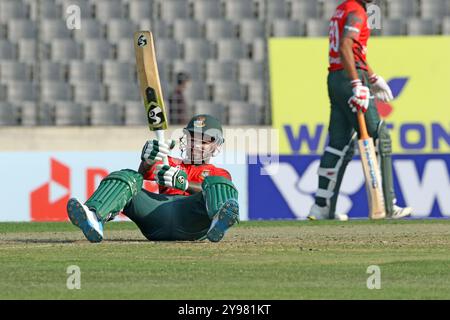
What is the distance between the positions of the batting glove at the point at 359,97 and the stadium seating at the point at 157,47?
4.18m

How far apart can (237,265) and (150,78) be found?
7.13ft

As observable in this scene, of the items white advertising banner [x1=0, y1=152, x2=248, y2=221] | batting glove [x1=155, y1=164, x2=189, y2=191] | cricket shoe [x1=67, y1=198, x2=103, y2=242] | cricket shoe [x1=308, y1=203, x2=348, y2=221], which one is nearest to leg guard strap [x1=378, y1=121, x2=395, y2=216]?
cricket shoe [x1=308, y1=203, x2=348, y2=221]

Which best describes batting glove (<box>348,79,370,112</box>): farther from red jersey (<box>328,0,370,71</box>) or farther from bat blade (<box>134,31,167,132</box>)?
bat blade (<box>134,31,167,132</box>)

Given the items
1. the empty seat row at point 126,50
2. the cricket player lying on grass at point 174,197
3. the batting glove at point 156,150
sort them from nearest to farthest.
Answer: the cricket player lying on grass at point 174,197, the batting glove at point 156,150, the empty seat row at point 126,50

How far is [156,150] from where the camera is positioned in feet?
29.5

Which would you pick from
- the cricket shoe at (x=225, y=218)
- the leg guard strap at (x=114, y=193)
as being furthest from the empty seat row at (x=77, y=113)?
the cricket shoe at (x=225, y=218)

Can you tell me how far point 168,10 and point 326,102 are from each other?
11.2 ft

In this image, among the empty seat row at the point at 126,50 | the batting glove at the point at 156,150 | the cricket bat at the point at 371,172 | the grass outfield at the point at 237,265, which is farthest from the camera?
the empty seat row at the point at 126,50

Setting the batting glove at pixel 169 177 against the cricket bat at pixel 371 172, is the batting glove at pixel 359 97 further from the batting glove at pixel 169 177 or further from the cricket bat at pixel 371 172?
the batting glove at pixel 169 177

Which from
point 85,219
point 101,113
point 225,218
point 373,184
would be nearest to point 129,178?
point 85,219

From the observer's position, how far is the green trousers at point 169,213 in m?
9.19

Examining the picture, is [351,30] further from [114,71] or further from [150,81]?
[114,71]
